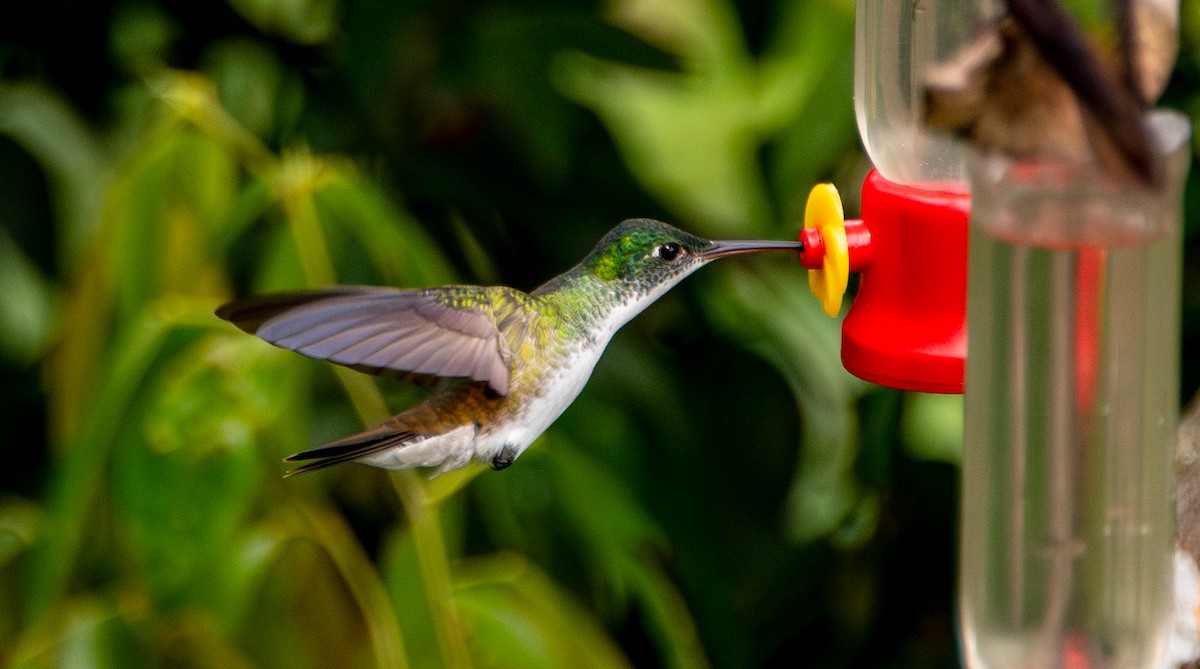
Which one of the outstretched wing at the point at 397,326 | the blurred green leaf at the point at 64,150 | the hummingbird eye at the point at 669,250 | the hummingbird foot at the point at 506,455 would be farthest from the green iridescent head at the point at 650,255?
the blurred green leaf at the point at 64,150

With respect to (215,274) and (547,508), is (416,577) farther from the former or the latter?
(215,274)

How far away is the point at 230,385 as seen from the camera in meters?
1.93

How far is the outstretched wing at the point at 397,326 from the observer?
173 cm

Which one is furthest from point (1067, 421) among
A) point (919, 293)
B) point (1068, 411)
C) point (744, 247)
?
point (744, 247)

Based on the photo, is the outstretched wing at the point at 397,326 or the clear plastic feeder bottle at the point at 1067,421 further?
the outstretched wing at the point at 397,326

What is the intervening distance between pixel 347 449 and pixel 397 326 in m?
0.15

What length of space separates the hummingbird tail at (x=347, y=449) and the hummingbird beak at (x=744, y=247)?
0.43m

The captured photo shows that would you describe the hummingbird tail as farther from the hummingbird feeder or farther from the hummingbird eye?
the hummingbird feeder

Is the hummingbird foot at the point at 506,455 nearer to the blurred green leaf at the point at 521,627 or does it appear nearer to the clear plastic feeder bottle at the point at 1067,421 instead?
the blurred green leaf at the point at 521,627

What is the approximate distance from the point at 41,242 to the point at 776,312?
1243 millimetres

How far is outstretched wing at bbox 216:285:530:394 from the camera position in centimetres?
173

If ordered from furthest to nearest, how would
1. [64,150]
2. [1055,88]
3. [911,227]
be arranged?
1. [64,150]
2. [911,227]
3. [1055,88]

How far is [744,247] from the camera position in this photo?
191 cm

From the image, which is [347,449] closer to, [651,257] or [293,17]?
[651,257]
